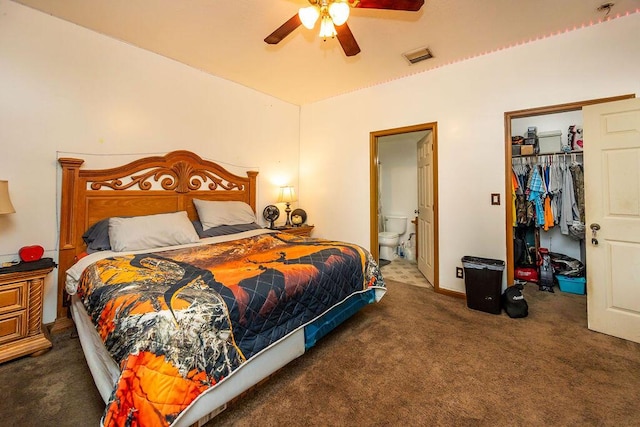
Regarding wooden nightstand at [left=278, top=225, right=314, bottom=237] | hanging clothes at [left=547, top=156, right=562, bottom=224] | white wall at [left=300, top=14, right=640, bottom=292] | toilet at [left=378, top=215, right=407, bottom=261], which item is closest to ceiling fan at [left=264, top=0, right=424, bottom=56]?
white wall at [left=300, top=14, right=640, bottom=292]

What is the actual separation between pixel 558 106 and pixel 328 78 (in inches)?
98.6

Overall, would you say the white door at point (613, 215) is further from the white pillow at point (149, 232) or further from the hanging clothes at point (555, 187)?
the white pillow at point (149, 232)

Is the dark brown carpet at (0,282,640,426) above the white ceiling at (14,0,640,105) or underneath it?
underneath

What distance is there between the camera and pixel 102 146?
102 inches

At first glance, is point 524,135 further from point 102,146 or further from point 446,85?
point 102,146

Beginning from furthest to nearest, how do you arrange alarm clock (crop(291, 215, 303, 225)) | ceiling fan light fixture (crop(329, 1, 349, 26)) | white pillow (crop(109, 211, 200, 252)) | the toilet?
the toilet < alarm clock (crop(291, 215, 303, 225)) < white pillow (crop(109, 211, 200, 252)) < ceiling fan light fixture (crop(329, 1, 349, 26))

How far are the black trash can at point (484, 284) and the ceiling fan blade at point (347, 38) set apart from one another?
238 centimetres

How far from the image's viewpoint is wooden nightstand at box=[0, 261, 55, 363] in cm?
186

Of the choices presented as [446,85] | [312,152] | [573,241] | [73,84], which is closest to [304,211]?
[312,152]

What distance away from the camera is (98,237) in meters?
2.34

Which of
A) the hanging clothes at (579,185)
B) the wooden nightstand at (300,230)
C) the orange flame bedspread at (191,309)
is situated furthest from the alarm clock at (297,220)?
the hanging clothes at (579,185)

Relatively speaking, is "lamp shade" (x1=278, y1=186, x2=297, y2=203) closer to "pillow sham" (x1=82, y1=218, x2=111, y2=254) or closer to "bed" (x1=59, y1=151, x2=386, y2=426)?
"bed" (x1=59, y1=151, x2=386, y2=426)

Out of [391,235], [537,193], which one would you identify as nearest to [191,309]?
[391,235]

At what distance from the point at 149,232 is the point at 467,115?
139 inches
